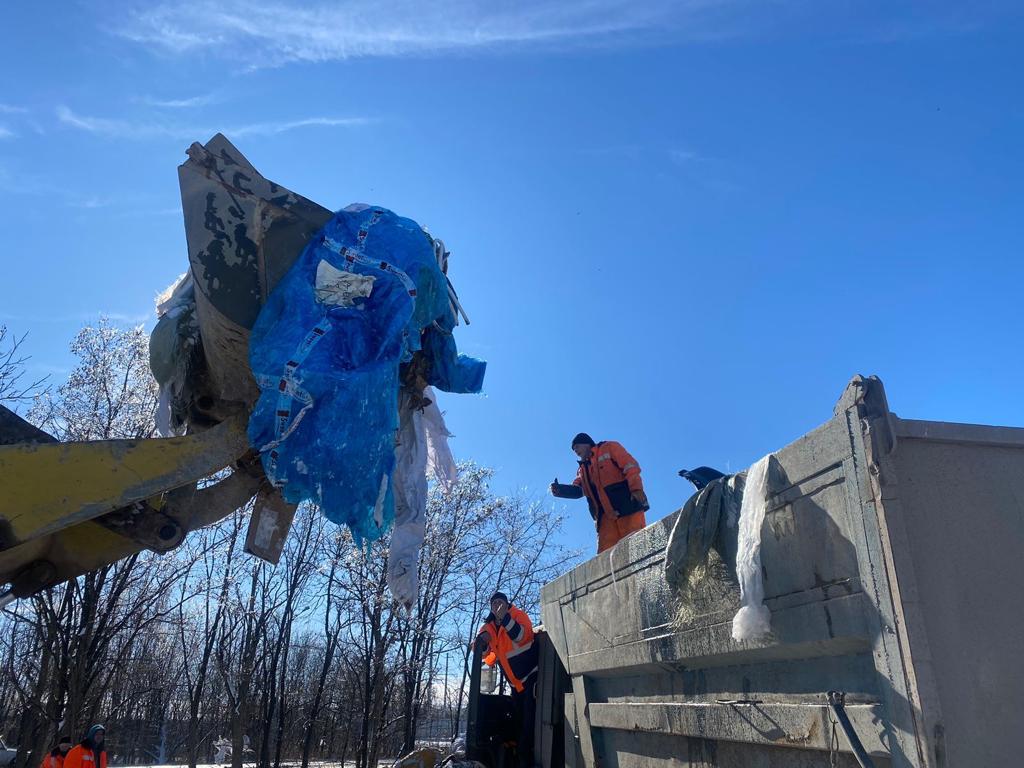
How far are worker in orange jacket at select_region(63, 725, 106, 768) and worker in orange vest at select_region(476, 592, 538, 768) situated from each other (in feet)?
18.8

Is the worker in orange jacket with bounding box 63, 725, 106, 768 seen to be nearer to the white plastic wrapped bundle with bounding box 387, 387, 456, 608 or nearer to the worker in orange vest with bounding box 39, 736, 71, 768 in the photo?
the worker in orange vest with bounding box 39, 736, 71, 768

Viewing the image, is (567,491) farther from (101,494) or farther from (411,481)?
(101,494)

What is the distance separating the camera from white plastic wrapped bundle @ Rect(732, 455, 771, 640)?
2.20m

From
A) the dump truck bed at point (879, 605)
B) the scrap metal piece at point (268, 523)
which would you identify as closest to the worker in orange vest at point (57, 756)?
the scrap metal piece at point (268, 523)

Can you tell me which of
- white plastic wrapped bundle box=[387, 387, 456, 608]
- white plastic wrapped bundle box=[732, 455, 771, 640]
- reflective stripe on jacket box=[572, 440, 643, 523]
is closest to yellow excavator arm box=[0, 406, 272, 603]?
white plastic wrapped bundle box=[387, 387, 456, 608]

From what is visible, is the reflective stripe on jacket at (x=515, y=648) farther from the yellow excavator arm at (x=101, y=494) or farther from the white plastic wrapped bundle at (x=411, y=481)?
the yellow excavator arm at (x=101, y=494)

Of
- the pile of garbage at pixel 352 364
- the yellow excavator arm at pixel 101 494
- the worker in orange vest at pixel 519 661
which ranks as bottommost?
the worker in orange vest at pixel 519 661

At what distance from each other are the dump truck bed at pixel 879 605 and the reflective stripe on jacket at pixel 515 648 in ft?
6.74

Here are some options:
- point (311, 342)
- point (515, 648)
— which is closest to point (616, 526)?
point (515, 648)

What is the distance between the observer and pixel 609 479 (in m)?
5.41

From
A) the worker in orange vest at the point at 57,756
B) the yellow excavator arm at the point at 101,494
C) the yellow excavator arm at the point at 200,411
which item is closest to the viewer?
the yellow excavator arm at the point at 101,494

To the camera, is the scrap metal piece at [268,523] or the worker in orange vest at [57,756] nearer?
the scrap metal piece at [268,523]

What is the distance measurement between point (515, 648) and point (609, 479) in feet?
4.56

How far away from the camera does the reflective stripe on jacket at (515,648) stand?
461 cm
